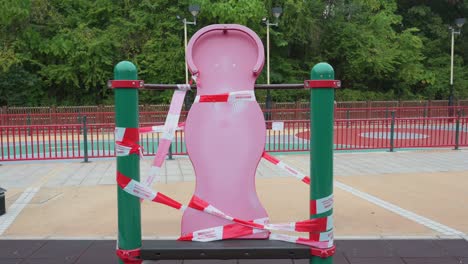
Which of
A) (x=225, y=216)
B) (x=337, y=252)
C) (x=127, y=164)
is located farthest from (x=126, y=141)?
(x=337, y=252)

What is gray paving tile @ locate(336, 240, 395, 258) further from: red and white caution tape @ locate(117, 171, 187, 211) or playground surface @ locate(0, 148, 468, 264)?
red and white caution tape @ locate(117, 171, 187, 211)

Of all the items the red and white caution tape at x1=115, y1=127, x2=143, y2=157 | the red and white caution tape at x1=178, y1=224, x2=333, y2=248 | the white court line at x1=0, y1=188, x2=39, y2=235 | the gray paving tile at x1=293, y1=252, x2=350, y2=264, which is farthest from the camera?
the white court line at x1=0, y1=188, x2=39, y2=235

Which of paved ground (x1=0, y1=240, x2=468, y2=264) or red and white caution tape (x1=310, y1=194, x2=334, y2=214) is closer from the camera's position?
red and white caution tape (x1=310, y1=194, x2=334, y2=214)

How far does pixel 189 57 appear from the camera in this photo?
375 centimetres

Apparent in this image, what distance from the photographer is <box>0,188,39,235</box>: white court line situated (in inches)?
228

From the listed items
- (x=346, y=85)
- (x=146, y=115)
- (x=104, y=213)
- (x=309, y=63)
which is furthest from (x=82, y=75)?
(x=104, y=213)

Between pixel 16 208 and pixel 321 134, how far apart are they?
5.26 m

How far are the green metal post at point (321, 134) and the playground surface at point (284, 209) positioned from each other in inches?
61.7

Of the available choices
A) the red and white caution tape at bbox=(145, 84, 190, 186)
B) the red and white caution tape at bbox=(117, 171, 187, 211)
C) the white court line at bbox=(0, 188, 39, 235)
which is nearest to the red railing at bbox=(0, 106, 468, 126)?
the white court line at bbox=(0, 188, 39, 235)

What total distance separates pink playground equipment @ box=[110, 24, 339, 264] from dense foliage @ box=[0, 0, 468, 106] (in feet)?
78.1

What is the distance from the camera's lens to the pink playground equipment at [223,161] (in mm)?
3135

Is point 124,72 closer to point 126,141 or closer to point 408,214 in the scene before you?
point 126,141

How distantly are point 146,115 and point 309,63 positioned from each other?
15.2 metres

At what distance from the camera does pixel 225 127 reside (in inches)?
145
